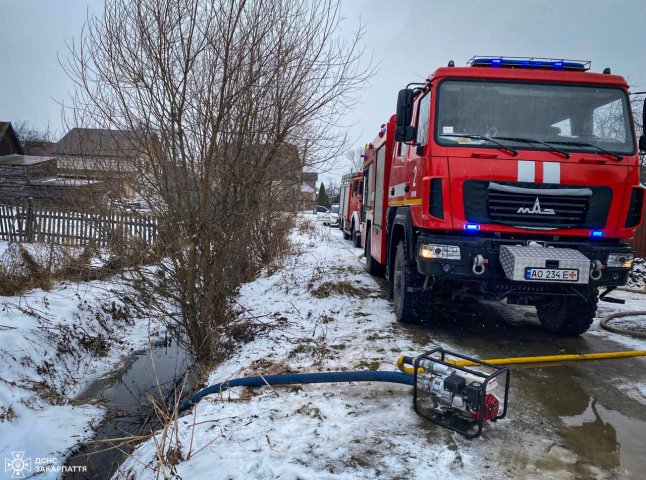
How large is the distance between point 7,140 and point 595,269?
4702 centimetres

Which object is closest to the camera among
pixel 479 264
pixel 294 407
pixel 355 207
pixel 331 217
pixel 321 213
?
pixel 294 407

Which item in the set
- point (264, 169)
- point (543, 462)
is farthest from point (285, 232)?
point (543, 462)

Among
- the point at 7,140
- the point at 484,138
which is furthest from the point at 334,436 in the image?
the point at 7,140

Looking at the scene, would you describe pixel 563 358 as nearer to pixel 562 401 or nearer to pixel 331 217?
pixel 562 401

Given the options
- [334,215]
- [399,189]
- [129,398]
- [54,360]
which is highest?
[399,189]

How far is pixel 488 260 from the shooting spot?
431cm

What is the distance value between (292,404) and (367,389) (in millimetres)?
653

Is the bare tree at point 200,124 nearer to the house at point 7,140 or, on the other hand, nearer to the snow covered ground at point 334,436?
the snow covered ground at point 334,436

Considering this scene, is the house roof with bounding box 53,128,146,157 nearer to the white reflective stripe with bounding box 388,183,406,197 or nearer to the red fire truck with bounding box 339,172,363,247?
the white reflective stripe with bounding box 388,183,406,197

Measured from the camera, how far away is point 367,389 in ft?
12.0

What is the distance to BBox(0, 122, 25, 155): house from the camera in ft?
124

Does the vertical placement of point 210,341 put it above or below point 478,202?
below

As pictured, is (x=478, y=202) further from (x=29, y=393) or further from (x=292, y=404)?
(x=29, y=393)

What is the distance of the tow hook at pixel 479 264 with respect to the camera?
428 cm
